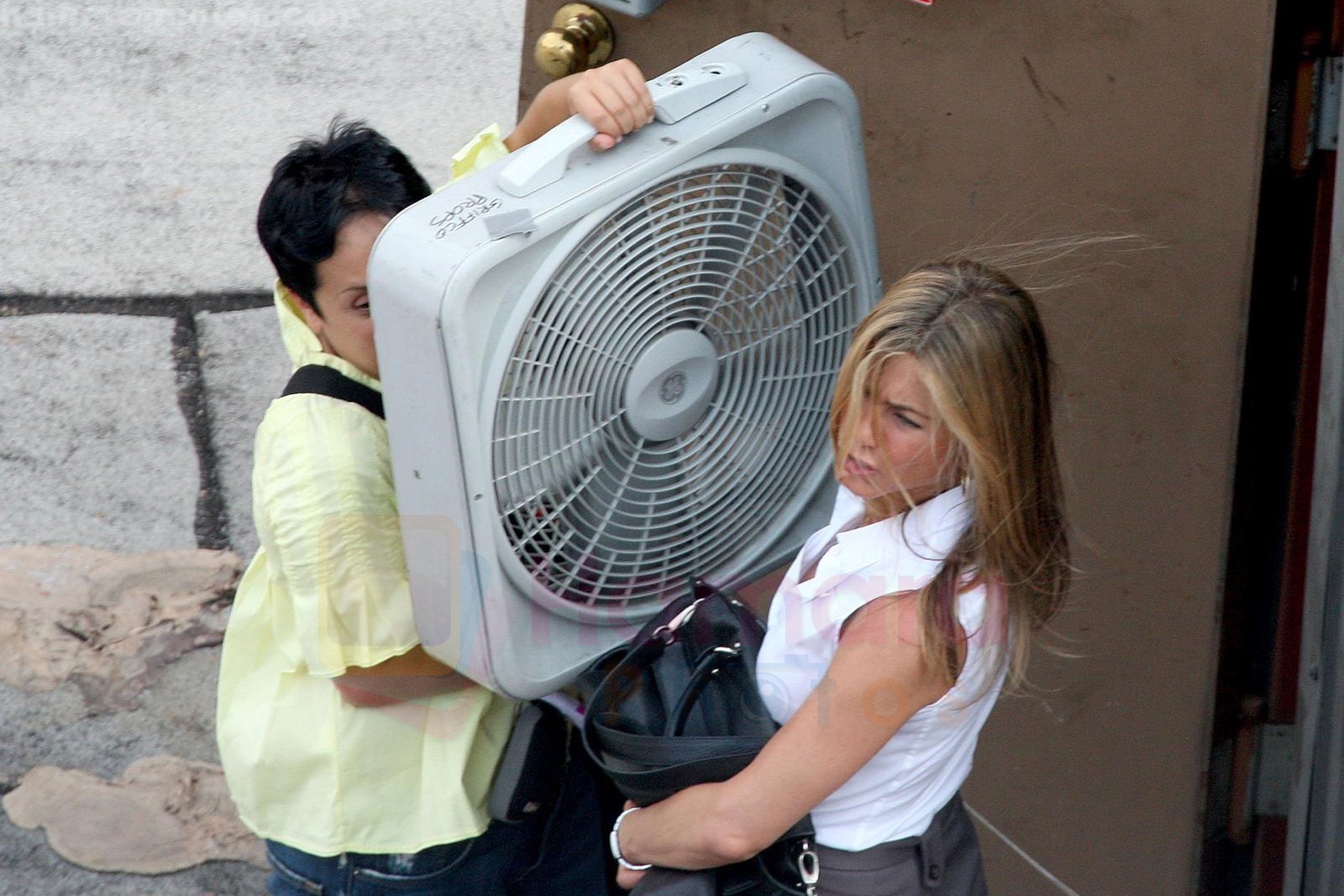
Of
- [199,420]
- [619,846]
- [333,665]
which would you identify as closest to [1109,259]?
[619,846]

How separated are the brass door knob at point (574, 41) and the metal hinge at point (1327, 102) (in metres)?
1.04

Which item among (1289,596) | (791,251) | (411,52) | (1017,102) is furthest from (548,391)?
(411,52)

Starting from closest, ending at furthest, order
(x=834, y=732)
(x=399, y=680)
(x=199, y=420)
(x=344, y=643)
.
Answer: (x=834, y=732)
(x=344, y=643)
(x=399, y=680)
(x=199, y=420)

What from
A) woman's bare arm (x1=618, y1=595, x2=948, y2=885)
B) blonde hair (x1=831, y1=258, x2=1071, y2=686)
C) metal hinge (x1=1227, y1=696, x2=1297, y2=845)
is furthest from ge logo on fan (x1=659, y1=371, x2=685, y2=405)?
metal hinge (x1=1227, y1=696, x2=1297, y2=845)

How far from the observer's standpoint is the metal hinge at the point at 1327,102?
179 cm

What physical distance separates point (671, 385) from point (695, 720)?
1.13 ft

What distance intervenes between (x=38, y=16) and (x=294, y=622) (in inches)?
86.8

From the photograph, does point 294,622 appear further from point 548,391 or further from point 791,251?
point 791,251

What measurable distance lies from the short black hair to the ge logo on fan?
403 mm

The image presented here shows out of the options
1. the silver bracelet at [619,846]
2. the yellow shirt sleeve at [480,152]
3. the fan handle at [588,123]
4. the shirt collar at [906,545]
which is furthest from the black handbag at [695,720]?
the yellow shirt sleeve at [480,152]

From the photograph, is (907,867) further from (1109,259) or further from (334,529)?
(1109,259)

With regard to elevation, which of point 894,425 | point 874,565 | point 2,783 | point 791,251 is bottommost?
point 2,783

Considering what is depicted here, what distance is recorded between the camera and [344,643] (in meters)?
1.54

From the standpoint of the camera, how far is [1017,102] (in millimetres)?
1892
